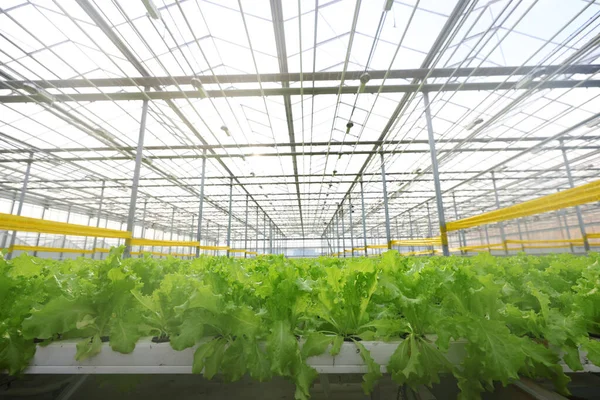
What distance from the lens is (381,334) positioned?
0.98 metres

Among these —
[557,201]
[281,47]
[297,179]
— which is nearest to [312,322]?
[557,201]

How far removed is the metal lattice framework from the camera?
5.09m

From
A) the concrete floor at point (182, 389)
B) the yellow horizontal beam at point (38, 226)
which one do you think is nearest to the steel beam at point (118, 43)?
the yellow horizontal beam at point (38, 226)

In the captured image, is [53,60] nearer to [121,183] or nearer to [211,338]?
[211,338]

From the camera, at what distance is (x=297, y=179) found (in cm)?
1598

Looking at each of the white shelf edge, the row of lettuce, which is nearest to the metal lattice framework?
the row of lettuce

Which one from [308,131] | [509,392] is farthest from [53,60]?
[509,392]

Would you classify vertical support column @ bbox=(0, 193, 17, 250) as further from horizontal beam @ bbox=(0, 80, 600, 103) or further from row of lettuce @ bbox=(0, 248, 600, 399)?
row of lettuce @ bbox=(0, 248, 600, 399)

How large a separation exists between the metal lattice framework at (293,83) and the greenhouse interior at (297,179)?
0.07 meters

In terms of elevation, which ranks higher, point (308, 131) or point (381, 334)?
point (308, 131)

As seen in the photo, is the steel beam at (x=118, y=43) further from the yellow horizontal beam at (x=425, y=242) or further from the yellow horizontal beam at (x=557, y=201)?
the yellow horizontal beam at (x=425, y=242)

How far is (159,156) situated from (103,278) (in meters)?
12.4

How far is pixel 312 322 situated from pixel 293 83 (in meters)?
7.62

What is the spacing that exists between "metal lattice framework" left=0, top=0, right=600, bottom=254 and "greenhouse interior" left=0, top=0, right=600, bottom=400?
2.6 inches
